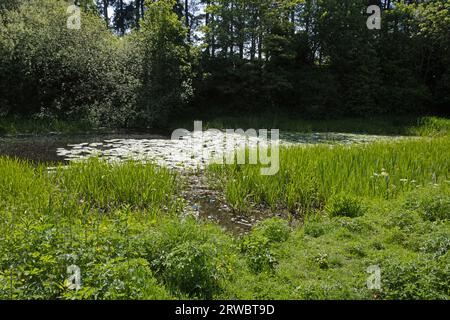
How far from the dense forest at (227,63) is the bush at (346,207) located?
11.5 metres

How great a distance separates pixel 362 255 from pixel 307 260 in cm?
66

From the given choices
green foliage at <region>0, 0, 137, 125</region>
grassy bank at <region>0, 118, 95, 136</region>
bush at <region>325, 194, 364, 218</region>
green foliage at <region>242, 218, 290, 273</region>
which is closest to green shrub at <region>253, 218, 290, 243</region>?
green foliage at <region>242, 218, 290, 273</region>

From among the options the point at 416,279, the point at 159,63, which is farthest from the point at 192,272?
the point at 159,63

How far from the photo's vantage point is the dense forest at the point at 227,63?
15906 millimetres

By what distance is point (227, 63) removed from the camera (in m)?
19.7

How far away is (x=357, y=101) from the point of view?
66.1ft

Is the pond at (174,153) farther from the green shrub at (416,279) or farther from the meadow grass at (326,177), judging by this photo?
the green shrub at (416,279)

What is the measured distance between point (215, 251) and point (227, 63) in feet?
56.2

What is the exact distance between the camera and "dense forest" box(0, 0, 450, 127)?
15906 mm

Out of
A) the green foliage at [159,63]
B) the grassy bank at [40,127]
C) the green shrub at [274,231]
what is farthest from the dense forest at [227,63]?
the green shrub at [274,231]

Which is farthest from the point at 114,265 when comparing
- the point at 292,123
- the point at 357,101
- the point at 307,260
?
the point at 357,101

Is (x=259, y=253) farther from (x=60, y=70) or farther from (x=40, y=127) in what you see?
(x=60, y=70)

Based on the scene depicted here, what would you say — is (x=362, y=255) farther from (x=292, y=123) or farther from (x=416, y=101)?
(x=416, y=101)
